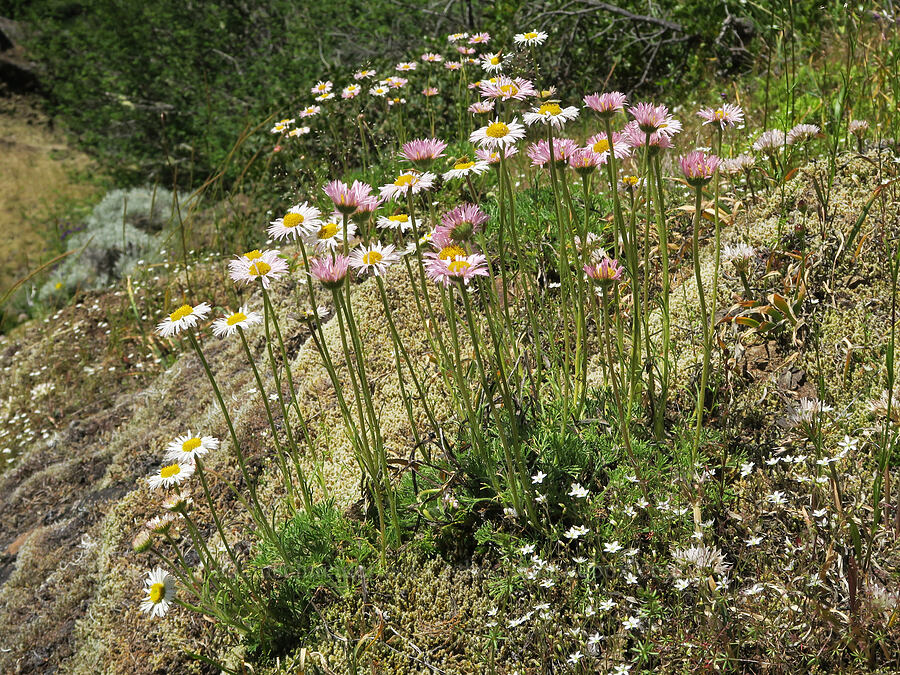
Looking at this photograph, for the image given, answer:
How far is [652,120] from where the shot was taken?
1.51 meters

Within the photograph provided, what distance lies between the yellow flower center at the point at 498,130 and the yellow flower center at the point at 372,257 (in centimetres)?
44

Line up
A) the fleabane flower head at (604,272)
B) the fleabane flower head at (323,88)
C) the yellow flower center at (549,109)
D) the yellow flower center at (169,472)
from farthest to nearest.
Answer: the fleabane flower head at (323,88) < the yellow flower center at (169,472) < the yellow flower center at (549,109) < the fleabane flower head at (604,272)

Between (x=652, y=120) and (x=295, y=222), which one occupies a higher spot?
(x=652, y=120)

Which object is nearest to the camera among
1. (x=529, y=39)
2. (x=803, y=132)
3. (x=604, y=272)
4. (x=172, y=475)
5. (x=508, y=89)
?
(x=604, y=272)

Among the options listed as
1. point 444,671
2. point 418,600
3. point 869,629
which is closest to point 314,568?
point 418,600

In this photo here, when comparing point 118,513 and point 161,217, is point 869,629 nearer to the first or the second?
A: point 118,513

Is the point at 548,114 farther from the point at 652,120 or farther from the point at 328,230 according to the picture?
the point at 328,230

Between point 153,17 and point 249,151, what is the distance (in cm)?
398

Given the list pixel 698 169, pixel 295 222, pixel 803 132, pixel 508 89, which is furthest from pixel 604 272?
pixel 803 132

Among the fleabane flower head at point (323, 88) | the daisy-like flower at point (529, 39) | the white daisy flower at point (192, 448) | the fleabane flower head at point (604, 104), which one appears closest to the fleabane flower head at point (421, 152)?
the fleabane flower head at point (604, 104)

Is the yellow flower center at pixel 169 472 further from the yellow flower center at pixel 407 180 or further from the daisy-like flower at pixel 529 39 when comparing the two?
the daisy-like flower at pixel 529 39

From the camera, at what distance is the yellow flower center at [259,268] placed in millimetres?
1615

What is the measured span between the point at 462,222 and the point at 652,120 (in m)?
0.51

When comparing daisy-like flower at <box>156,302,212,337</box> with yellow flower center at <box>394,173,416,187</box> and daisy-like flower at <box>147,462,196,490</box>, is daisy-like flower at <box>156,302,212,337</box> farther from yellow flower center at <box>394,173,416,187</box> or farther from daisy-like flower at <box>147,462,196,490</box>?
yellow flower center at <box>394,173,416,187</box>
